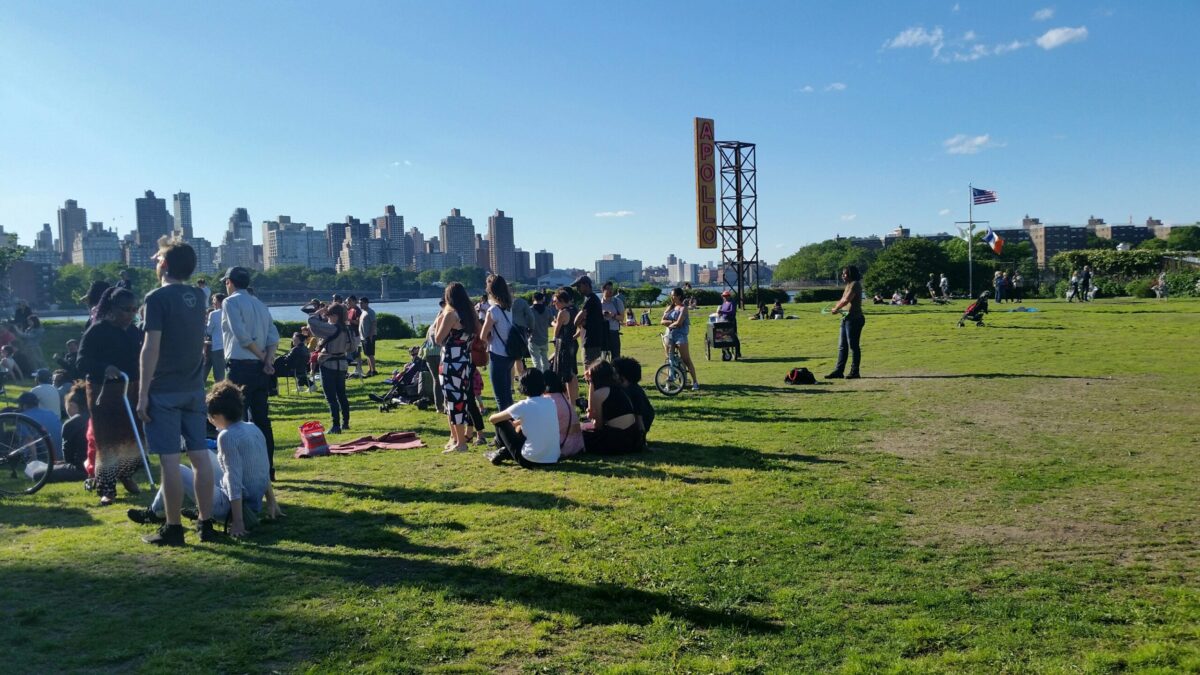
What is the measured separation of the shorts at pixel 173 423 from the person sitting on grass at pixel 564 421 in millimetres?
3153

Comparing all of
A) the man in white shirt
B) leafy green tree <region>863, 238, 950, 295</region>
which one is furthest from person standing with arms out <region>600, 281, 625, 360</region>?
leafy green tree <region>863, 238, 950, 295</region>

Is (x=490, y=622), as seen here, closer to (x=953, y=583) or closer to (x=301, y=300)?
(x=953, y=583)

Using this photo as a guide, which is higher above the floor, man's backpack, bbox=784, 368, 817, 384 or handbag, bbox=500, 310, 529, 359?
handbag, bbox=500, 310, 529, 359

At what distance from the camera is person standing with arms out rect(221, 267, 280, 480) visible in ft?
22.1

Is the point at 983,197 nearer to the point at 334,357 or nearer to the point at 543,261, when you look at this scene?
the point at 334,357

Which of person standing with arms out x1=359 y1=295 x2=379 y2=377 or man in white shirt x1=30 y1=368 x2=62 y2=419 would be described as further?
person standing with arms out x1=359 y1=295 x2=379 y2=377

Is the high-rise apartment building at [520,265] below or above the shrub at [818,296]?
above

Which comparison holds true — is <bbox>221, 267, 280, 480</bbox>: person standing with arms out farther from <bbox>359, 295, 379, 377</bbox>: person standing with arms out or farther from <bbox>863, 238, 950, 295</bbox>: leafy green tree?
<bbox>863, 238, 950, 295</bbox>: leafy green tree

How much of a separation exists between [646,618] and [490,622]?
0.77 metres

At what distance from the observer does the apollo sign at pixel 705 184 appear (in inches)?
1613

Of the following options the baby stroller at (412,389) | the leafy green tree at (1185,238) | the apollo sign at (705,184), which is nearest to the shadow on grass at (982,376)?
the baby stroller at (412,389)

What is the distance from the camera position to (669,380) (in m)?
12.9

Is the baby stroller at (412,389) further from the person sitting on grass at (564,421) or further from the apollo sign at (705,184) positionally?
the apollo sign at (705,184)

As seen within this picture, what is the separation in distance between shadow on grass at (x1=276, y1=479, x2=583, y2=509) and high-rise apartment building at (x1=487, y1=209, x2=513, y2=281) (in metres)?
150
